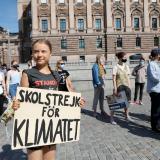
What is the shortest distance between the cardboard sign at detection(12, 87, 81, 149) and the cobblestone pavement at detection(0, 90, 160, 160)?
216 centimetres

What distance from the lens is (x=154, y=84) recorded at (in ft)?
27.9

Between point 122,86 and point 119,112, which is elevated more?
point 122,86

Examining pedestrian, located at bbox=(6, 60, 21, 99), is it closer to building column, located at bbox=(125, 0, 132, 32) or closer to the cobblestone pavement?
the cobblestone pavement

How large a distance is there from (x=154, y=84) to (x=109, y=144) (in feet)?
5.83

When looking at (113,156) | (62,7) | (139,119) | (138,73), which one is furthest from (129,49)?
(113,156)

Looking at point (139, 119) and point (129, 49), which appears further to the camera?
point (129, 49)

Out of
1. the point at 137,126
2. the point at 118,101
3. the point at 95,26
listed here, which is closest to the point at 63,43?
the point at 95,26

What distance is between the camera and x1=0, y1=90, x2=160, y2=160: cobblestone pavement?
22.0 feet

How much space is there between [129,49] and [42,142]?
58258mm

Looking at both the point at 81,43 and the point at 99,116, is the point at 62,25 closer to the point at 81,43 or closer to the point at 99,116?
the point at 81,43

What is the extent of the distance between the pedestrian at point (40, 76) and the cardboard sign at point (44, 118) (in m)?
0.09

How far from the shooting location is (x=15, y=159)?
22.0ft

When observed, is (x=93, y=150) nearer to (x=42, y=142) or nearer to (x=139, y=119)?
(x=42, y=142)

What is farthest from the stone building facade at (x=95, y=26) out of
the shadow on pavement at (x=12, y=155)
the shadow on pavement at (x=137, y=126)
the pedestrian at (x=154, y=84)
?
the shadow on pavement at (x=12, y=155)
